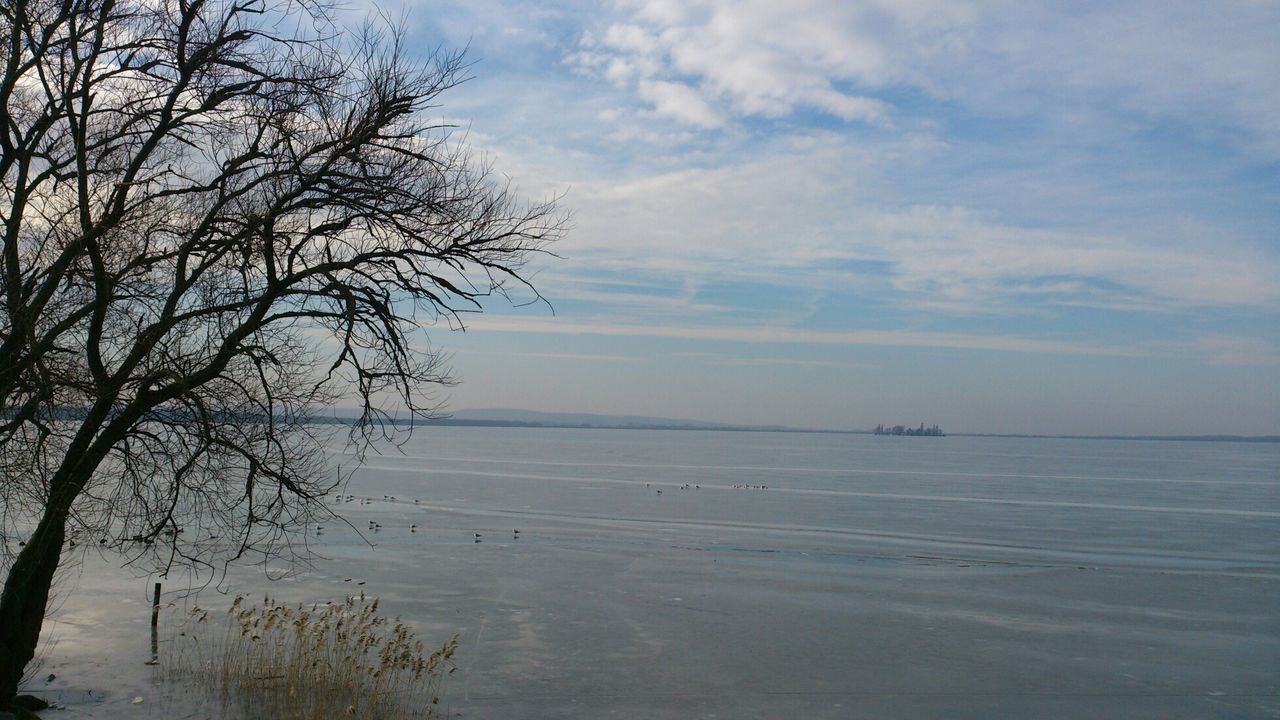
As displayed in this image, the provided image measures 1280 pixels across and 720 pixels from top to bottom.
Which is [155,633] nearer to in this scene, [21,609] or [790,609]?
[21,609]

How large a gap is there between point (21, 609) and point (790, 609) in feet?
39.4

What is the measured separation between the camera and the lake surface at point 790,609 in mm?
13141

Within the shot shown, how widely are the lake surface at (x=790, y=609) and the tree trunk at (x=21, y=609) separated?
104cm

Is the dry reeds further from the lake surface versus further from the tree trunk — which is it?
the tree trunk

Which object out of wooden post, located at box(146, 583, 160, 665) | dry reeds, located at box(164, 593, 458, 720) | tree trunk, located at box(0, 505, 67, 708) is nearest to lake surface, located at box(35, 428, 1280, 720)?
wooden post, located at box(146, 583, 160, 665)

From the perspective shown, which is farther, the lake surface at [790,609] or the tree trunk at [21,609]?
the lake surface at [790,609]

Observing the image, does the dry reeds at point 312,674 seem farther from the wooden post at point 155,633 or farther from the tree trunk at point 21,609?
the tree trunk at point 21,609

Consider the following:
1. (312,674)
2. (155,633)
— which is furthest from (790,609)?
(155,633)

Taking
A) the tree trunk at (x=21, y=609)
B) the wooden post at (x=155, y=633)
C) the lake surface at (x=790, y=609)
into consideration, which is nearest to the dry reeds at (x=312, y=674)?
the wooden post at (x=155, y=633)

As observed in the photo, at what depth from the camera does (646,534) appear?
29.7 metres

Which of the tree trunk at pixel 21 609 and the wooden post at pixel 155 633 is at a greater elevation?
the tree trunk at pixel 21 609

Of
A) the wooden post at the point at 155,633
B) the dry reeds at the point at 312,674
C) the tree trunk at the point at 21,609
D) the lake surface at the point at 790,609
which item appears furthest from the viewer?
the wooden post at the point at 155,633

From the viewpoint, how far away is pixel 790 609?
18.6 metres

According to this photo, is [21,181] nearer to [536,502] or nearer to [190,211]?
[190,211]
